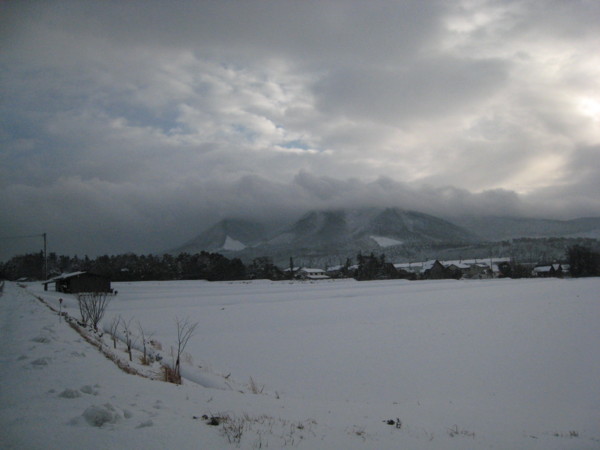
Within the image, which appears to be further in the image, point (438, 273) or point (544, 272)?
point (438, 273)

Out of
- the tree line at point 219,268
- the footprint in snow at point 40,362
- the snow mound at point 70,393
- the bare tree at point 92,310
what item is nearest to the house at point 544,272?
the tree line at point 219,268

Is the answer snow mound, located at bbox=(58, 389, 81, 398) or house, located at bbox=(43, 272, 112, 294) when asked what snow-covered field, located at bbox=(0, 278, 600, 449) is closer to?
snow mound, located at bbox=(58, 389, 81, 398)

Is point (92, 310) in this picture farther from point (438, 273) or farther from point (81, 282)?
point (438, 273)

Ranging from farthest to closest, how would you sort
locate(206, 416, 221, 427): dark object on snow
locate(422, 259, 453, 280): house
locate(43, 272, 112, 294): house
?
locate(422, 259, 453, 280): house
locate(43, 272, 112, 294): house
locate(206, 416, 221, 427): dark object on snow

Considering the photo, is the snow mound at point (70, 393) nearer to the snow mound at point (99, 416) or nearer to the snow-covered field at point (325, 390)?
the snow-covered field at point (325, 390)

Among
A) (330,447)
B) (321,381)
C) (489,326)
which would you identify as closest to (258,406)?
(330,447)

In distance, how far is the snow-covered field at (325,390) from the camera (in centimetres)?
511

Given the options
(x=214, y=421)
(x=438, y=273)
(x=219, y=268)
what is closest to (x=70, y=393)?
(x=214, y=421)

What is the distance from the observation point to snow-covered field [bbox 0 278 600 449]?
16.8 feet

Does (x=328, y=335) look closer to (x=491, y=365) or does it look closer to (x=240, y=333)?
(x=240, y=333)

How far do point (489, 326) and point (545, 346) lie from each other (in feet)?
15.3

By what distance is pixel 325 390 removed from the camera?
1002cm

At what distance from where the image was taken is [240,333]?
18.7 metres

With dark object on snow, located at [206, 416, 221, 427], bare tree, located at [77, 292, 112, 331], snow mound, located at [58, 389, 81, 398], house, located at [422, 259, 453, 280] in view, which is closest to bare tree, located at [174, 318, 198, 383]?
snow mound, located at [58, 389, 81, 398]
